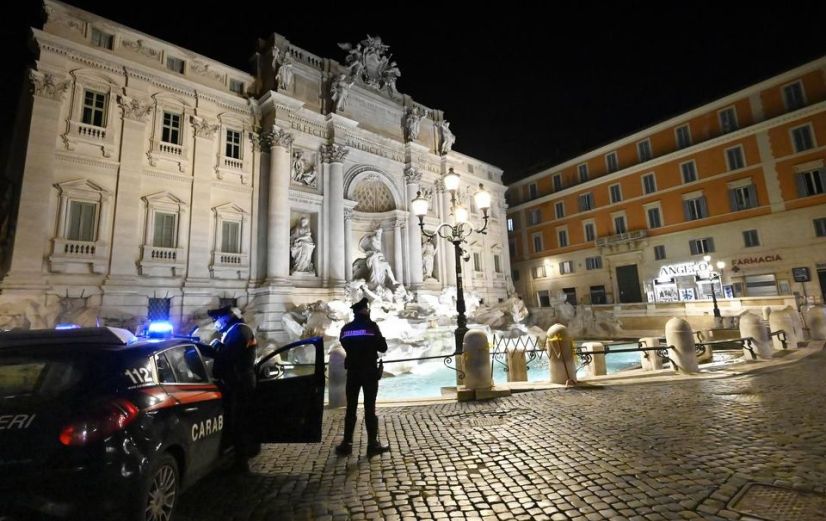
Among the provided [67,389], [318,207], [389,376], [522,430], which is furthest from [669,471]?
[318,207]

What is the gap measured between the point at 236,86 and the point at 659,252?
Result: 92.2ft

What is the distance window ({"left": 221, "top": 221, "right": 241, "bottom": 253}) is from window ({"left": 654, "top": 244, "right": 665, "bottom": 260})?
26.6 meters

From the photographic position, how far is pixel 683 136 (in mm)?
25984

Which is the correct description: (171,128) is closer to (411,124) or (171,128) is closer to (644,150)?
(411,124)

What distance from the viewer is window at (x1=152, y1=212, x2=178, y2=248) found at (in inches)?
612

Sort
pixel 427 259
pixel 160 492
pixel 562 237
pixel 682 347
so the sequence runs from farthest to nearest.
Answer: pixel 562 237 < pixel 427 259 < pixel 682 347 < pixel 160 492

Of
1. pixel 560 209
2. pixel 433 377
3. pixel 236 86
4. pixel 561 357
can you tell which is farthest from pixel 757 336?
pixel 560 209

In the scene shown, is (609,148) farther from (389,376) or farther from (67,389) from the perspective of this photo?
(67,389)

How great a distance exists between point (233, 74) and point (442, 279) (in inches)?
636

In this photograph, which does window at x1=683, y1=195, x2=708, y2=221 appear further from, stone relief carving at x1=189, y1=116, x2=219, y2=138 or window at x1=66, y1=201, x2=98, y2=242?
window at x1=66, y1=201, x2=98, y2=242

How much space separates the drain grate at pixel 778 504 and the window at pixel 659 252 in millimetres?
27280

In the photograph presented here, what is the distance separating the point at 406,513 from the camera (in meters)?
2.96

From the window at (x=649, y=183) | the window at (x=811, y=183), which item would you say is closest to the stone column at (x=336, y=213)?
the window at (x=649, y=183)

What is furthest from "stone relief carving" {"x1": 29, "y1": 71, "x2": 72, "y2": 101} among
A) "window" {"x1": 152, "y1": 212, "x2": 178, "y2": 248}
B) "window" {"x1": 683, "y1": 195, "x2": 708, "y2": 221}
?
"window" {"x1": 683, "y1": 195, "x2": 708, "y2": 221}
